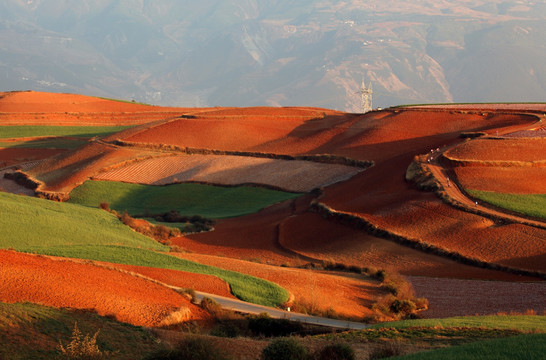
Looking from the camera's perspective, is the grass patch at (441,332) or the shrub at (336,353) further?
the grass patch at (441,332)

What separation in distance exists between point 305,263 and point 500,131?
966 inches

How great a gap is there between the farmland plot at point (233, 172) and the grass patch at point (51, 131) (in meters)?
24.2

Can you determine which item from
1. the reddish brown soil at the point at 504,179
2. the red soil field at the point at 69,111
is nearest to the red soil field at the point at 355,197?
the reddish brown soil at the point at 504,179

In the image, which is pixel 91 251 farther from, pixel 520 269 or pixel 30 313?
Result: pixel 520 269

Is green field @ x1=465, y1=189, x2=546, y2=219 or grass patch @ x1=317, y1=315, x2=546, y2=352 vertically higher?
green field @ x1=465, y1=189, x2=546, y2=219

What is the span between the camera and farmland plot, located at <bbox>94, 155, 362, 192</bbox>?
176 feet

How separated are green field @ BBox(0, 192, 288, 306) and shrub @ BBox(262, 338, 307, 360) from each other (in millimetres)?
8358

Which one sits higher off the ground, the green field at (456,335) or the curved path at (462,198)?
the curved path at (462,198)

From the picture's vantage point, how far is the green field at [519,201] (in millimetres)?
34669

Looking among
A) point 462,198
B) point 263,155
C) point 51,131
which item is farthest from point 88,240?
point 51,131

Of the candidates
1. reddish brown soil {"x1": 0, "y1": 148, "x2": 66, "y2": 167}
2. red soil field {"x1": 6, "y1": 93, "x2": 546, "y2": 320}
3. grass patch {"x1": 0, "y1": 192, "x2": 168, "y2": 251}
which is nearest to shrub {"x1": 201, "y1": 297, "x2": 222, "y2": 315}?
red soil field {"x1": 6, "y1": 93, "x2": 546, "y2": 320}

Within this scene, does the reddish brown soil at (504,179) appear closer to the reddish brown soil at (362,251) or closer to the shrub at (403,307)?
the reddish brown soil at (362,251)

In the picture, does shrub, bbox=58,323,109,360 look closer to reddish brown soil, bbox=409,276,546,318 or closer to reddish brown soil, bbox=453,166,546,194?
reddish brown soil, bbox=409,276,546,318

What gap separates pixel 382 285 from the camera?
2775 cm
